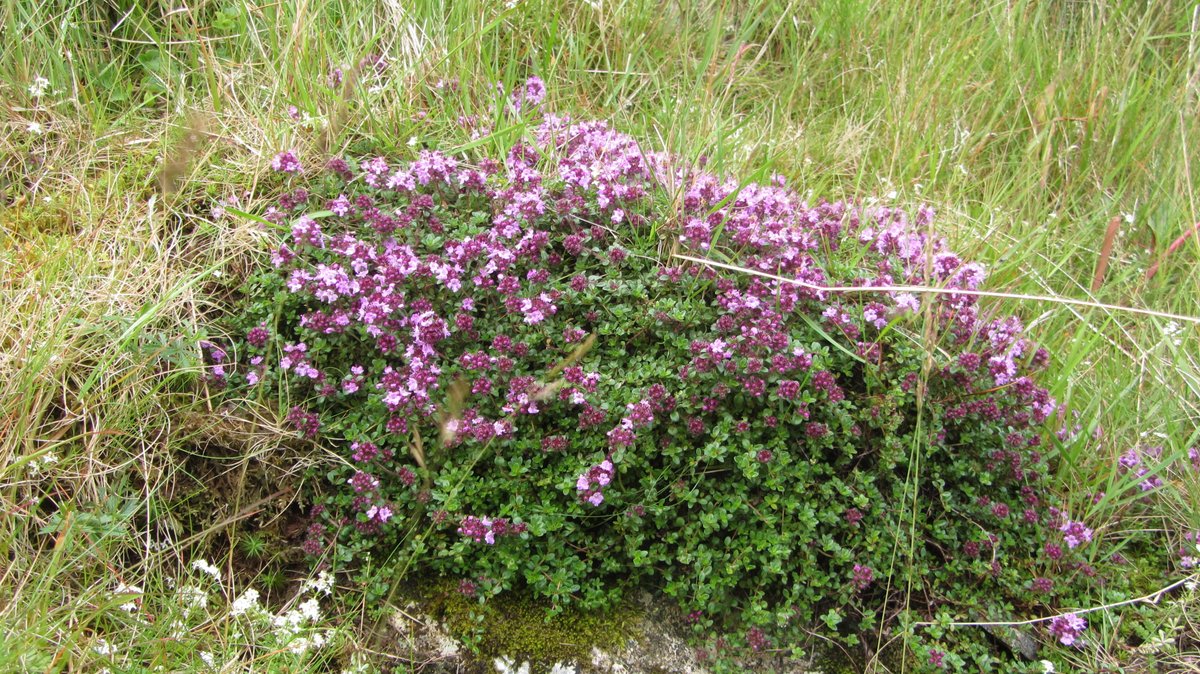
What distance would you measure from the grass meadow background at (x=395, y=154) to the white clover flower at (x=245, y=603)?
69 millimetres

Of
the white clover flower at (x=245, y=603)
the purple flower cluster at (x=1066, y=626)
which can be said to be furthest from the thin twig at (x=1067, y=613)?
the white clover flower at (x=245, y=603)

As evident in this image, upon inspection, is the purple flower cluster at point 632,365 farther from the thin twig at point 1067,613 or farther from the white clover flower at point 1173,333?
the white clover flower at point 1173,333

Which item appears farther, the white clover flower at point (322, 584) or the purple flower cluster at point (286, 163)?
the purple flower cluster at point (286, 163)

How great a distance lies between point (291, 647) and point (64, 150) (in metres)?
2.12

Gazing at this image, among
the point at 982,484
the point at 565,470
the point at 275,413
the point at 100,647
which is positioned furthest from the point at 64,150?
the point at 982,484

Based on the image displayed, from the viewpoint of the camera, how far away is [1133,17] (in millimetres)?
4844

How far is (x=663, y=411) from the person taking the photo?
2.55m

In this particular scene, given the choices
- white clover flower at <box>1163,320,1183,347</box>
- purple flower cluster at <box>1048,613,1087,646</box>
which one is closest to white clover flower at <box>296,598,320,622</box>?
purple flower cluster at <box>1048,613,1087,646</box>

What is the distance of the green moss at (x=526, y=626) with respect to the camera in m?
2.46

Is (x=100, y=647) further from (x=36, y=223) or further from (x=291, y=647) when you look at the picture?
(x=36, y=223)

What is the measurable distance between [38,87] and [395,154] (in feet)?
4.42

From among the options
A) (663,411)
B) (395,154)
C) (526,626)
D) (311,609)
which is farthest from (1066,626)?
(395,154)

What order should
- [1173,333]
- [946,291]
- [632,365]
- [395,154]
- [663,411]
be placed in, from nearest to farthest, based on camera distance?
[946,291]
[663,411]
[632,365]
[1173,333]
[395,154]

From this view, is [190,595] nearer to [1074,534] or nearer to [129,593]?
[129,593]
